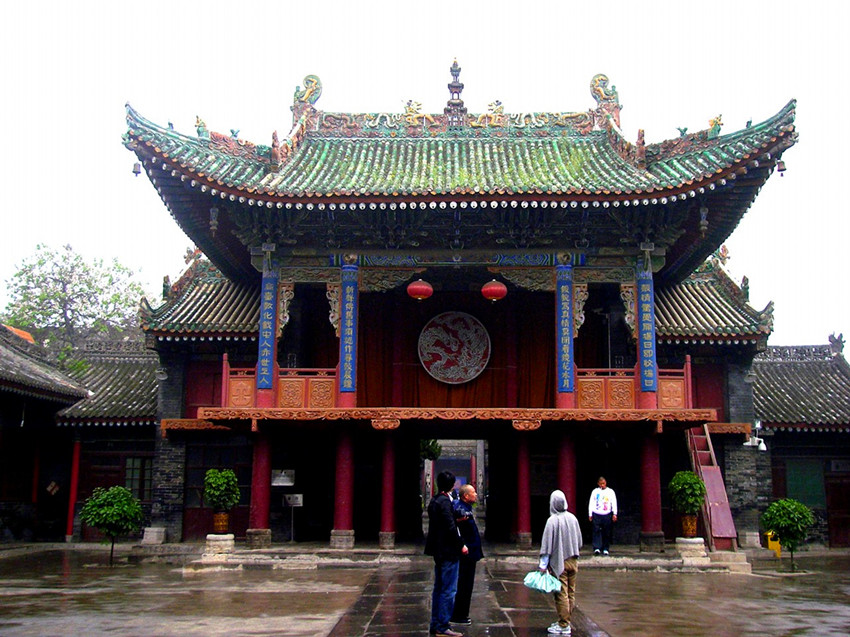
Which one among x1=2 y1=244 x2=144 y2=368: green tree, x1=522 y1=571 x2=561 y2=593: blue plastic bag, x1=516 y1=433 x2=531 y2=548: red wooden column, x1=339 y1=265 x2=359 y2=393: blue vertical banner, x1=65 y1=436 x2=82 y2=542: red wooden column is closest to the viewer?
x1=522 y1=571 x2=561 y2=593: blue plastic bag

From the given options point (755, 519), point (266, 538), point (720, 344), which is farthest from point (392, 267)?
point (755, 519)

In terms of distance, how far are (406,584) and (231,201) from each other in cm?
838

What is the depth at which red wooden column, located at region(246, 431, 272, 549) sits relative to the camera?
16328 mm

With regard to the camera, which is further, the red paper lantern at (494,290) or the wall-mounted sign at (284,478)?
the wall-mounted sign at (284,478)

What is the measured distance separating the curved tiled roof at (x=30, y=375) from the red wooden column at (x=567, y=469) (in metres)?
13.7

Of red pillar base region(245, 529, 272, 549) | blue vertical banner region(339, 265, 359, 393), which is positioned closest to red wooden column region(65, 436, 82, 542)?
red pillar base region(245, 529, 272, 549)

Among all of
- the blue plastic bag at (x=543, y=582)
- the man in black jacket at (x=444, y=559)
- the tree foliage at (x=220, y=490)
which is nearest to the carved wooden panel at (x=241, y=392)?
the tree foliage at (x=220, y=490)

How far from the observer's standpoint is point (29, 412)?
78.1 feet

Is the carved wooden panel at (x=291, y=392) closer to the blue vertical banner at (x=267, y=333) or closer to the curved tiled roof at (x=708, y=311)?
the blue vertical banner at (x=267, y=333)

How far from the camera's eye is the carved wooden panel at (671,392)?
16734 mm

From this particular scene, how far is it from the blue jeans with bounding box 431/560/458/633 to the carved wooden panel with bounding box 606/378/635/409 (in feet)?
29.6

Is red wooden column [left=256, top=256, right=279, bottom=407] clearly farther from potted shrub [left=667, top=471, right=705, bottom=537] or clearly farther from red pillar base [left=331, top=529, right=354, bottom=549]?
potted shrub [left=667, top=471, right=705, bottom=537]

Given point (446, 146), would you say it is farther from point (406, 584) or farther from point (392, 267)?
point (406, 584)

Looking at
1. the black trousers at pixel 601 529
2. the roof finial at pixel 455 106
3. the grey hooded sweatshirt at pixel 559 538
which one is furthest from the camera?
the roof finial at pixel 455 106
